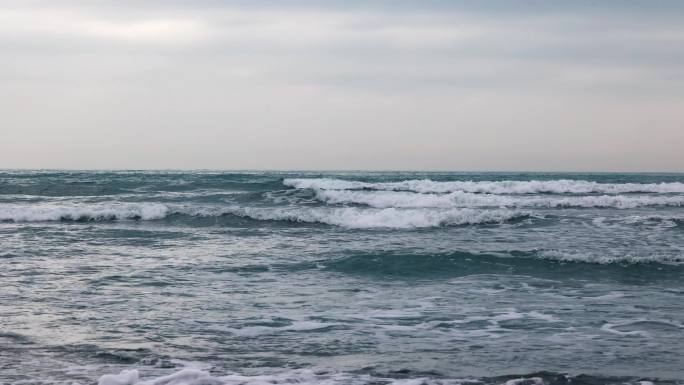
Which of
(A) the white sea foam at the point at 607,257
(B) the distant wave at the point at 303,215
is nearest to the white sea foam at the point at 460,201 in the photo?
(B) the distant wave at the point at 303,215

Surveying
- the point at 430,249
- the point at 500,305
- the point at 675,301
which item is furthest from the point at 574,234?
the point at 500,305

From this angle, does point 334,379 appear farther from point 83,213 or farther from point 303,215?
point 83,213

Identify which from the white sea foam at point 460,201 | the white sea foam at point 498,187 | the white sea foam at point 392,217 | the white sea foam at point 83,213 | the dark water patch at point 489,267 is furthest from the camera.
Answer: the white sea foam at point 498,187

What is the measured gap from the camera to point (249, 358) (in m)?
6.52

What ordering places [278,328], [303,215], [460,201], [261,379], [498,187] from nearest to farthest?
[261,379] → [278,328] → [303,215] → [460,201] → [498,187]

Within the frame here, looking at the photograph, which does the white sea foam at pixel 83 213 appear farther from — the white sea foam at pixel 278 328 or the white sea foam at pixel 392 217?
the white sea foam at pixel 278 328

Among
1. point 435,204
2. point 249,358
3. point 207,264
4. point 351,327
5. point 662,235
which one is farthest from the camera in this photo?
point 435,204

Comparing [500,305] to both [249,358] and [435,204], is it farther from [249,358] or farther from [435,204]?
[435,204]

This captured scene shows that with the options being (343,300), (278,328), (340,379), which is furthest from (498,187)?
(340,379)

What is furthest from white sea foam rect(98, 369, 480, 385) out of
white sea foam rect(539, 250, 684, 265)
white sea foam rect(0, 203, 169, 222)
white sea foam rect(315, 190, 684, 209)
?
white sea foam rect(315, 190, 684, 209)

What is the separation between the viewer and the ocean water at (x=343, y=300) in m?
6.19

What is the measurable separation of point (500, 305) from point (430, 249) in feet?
17.6

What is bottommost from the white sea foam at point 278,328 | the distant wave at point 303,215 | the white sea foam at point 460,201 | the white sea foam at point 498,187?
the white sea foam at point 278,328

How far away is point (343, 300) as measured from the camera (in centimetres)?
955
